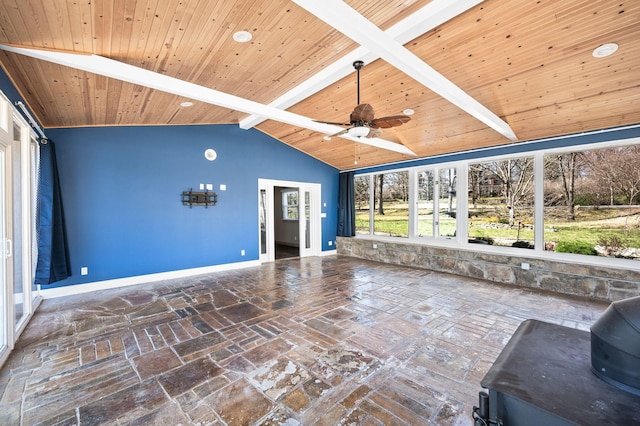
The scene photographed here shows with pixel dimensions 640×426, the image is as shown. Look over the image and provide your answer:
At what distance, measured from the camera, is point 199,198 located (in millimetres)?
5516

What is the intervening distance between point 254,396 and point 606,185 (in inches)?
228

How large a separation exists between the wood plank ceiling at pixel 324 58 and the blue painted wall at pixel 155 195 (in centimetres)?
46

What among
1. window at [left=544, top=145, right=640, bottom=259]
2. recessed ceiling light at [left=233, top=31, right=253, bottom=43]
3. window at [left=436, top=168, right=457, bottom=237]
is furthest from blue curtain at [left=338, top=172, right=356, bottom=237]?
recessed ceiling light at [left=233, top=31, right=253, bottom=43]

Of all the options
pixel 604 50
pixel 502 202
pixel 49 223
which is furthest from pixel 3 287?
pixel 502 202

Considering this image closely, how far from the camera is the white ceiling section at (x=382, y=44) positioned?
2.05 m

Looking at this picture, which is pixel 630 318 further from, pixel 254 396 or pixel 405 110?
pixel 405 110

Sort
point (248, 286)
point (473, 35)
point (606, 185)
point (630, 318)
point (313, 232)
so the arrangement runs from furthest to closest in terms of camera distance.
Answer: point (313, 232), point (248, 286), point (606, 185), point (473, 35), point (630, 318)

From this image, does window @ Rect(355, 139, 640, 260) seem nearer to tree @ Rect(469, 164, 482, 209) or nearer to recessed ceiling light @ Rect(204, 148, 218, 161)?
tree @ Rect(469, 164, 482, 209)

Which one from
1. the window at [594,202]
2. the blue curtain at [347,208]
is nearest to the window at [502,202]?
the window at [594,202]

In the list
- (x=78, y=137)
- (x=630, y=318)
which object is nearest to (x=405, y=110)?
(x=630, y=318)

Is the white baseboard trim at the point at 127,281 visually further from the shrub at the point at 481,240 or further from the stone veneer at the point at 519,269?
the shrub at the point at 481,240

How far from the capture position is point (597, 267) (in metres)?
4.07

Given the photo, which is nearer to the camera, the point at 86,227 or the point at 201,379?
the point at 201,379

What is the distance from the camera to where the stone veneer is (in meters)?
3.94
